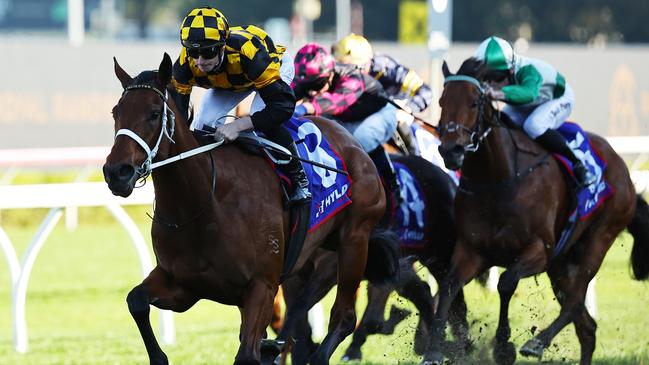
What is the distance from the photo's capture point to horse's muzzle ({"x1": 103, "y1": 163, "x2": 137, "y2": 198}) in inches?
155

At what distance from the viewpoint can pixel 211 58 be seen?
4598 millimetres

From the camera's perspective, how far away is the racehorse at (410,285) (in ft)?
18.8

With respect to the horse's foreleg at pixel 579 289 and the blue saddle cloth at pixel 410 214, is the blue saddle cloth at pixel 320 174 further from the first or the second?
the horse's foreleg at pixel 579 289

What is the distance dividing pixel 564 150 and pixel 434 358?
1434 mm

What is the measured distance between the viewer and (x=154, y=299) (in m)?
4.55

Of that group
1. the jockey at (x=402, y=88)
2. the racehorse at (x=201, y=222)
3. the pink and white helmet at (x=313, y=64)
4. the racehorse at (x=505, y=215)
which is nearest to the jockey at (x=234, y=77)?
the racehorse at (x=201, y=222)

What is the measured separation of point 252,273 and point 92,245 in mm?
8601

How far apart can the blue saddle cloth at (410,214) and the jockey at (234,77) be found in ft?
5.32

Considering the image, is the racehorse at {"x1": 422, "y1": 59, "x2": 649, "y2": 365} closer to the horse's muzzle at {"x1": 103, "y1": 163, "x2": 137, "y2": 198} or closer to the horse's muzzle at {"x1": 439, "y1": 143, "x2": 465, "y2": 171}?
the horse's muzzle at {"x1": 439, "y1": 143, "x2": 465, "y2": 171}

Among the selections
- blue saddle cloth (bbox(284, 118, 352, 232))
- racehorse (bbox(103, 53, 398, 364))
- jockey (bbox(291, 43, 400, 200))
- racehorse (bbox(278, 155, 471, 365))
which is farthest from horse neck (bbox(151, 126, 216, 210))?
jockey (bbox(291, 43, 400, 200))

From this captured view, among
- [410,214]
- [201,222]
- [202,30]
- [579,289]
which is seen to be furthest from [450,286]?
[202,30]

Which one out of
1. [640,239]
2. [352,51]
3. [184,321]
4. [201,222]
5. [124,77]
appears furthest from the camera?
[184,321]

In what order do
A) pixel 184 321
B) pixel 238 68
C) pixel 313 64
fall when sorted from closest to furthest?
pixel 238 68 < pixel 313 64 < pixel 184 321

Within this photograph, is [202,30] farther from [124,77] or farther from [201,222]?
[201,222]
